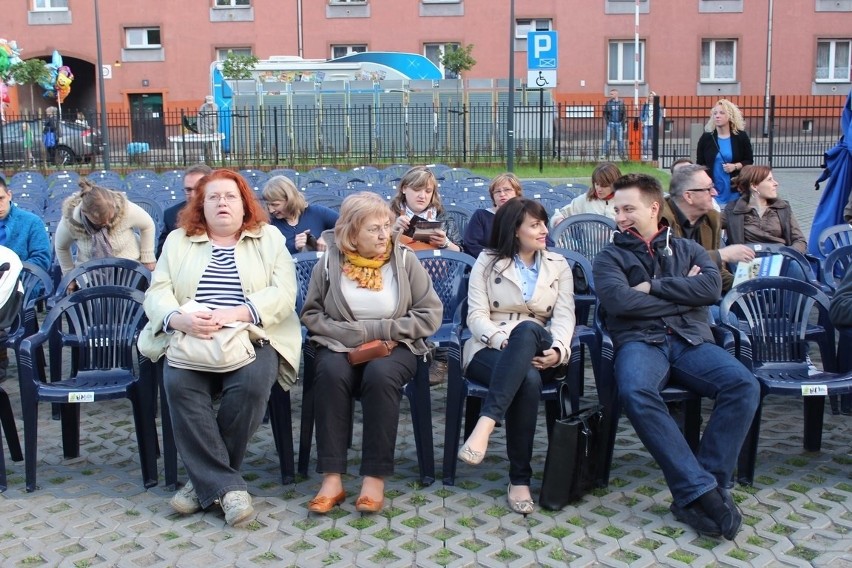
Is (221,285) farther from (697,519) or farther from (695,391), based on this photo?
(697,519)

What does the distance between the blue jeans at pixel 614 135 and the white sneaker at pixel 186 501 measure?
61.3ft

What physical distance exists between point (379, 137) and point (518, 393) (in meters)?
18.4

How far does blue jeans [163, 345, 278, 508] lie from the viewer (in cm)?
461

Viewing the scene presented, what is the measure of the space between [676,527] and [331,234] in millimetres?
2265

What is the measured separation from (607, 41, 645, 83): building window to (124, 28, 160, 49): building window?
17.2 m

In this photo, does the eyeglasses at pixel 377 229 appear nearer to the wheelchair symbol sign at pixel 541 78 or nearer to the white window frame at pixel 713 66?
the wheelchair symbol sign at pixel 541 78

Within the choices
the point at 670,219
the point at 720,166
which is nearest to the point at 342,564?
the point at 670,219

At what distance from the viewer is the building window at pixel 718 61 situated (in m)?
37.6

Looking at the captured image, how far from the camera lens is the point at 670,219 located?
5371 millimetres

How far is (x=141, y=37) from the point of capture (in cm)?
3828

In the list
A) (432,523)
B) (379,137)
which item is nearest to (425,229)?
(432,523)

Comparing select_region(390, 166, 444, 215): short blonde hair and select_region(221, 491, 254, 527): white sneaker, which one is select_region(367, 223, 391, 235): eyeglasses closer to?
select_region(221, 491, 254, 527): white sneaker

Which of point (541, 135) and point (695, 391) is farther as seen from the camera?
point (541, 135)

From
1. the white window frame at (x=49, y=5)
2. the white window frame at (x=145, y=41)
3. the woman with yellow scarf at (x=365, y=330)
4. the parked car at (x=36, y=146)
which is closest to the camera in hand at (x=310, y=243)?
the woman with yellow scarf at (x=365, y=330)
